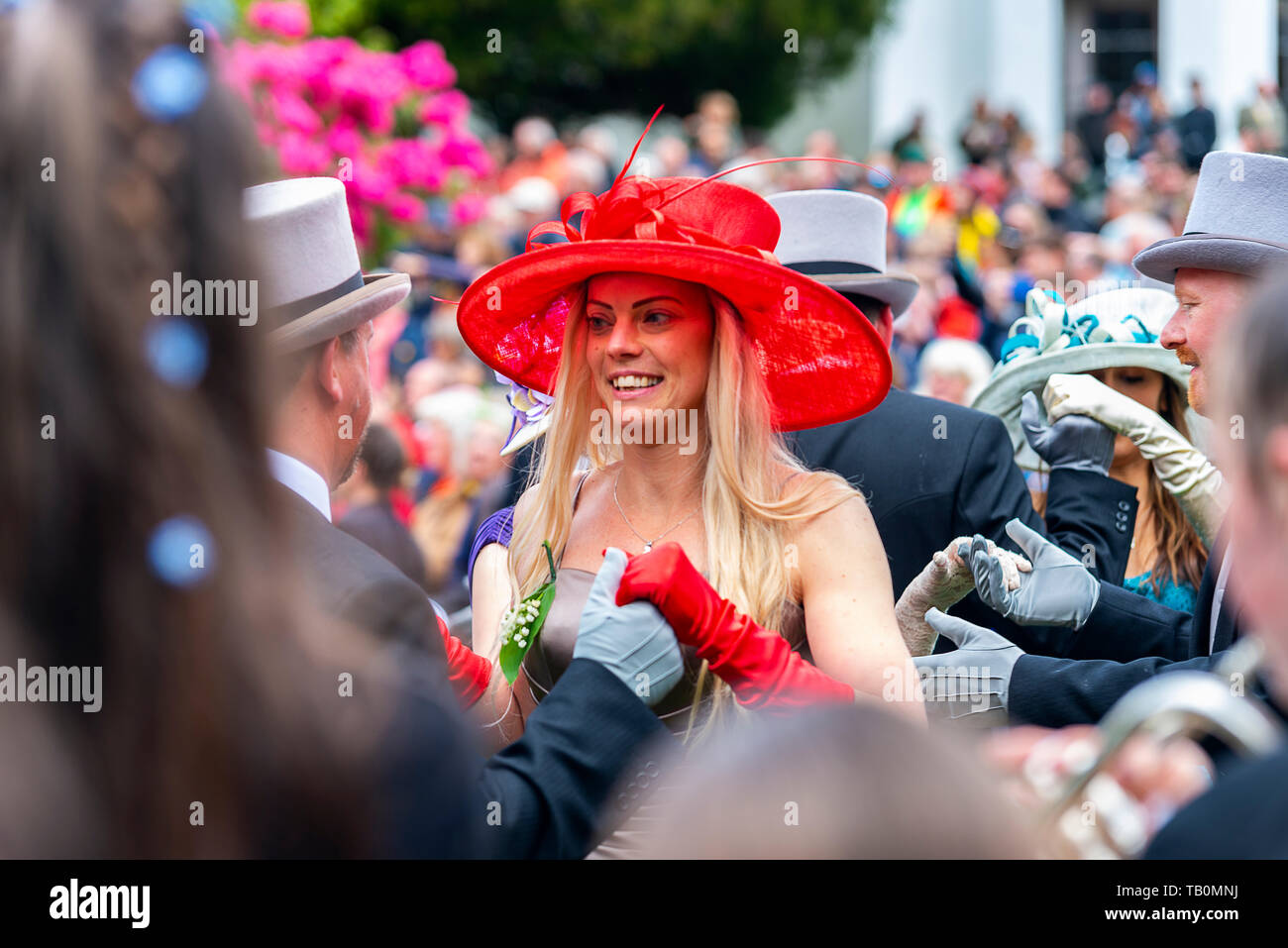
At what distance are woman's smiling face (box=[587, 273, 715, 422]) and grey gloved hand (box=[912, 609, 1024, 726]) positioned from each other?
71 centimetres

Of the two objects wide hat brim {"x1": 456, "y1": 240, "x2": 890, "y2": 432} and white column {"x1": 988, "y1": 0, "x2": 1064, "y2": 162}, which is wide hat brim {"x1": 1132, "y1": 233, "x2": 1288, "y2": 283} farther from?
white column {"x1": 988, "y1": 0, "x2": 1064, "y2": 162}

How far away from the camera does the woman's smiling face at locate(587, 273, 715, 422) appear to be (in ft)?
9.00

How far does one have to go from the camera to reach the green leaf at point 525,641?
8.45ft

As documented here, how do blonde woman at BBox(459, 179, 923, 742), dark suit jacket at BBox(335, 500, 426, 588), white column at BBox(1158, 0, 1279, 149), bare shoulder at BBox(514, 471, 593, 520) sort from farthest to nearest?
white column at BBox(1158, 0, 1279, 149), dark suit jacket at BBox(335, 500, 426, 588), bare shoulder at BBox(514, 471, 593, 520), blonde woman at BBox(459, 179, 923, 742)

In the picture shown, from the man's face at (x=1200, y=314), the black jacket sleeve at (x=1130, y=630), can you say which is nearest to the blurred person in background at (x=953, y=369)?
the black jacket sleeve at (x=1130, y=630)

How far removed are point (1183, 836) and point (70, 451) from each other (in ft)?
3.04

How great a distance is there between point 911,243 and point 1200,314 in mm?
6852

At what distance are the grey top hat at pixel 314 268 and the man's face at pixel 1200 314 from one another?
159 cm

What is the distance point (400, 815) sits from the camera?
3.67 feet

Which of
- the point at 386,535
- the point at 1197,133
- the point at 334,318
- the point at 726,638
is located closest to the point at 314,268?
the point at 334,318

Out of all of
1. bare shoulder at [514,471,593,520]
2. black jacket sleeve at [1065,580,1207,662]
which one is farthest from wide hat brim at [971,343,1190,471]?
bare shoulder at [514,471,593,520]
